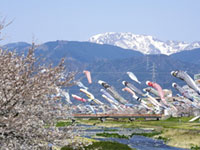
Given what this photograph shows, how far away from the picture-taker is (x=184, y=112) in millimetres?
198375

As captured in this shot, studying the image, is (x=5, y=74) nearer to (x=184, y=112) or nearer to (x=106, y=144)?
(x=106, y=144)

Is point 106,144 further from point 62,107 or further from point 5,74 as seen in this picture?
point 5,74

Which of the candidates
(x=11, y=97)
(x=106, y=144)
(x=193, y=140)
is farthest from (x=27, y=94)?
(x=193, y=140)

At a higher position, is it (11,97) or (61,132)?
(11,97)

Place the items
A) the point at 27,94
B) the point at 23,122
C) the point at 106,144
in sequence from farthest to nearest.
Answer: the point at 106,144 < the point at 27,94 < the point at 23,122

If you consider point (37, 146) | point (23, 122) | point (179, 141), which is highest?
point (23, 122)

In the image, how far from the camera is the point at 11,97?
1731 cm

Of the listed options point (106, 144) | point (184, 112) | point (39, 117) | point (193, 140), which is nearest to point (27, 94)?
point (39, 117)

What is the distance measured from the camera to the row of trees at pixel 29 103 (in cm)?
1738

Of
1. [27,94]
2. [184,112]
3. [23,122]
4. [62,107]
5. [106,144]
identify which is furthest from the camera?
[184,112]

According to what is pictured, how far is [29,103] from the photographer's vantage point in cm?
1873

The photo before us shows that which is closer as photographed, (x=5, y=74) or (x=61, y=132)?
A: (x=5, y=74)

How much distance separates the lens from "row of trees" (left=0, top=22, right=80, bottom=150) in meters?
17.4

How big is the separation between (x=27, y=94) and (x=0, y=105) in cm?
127
